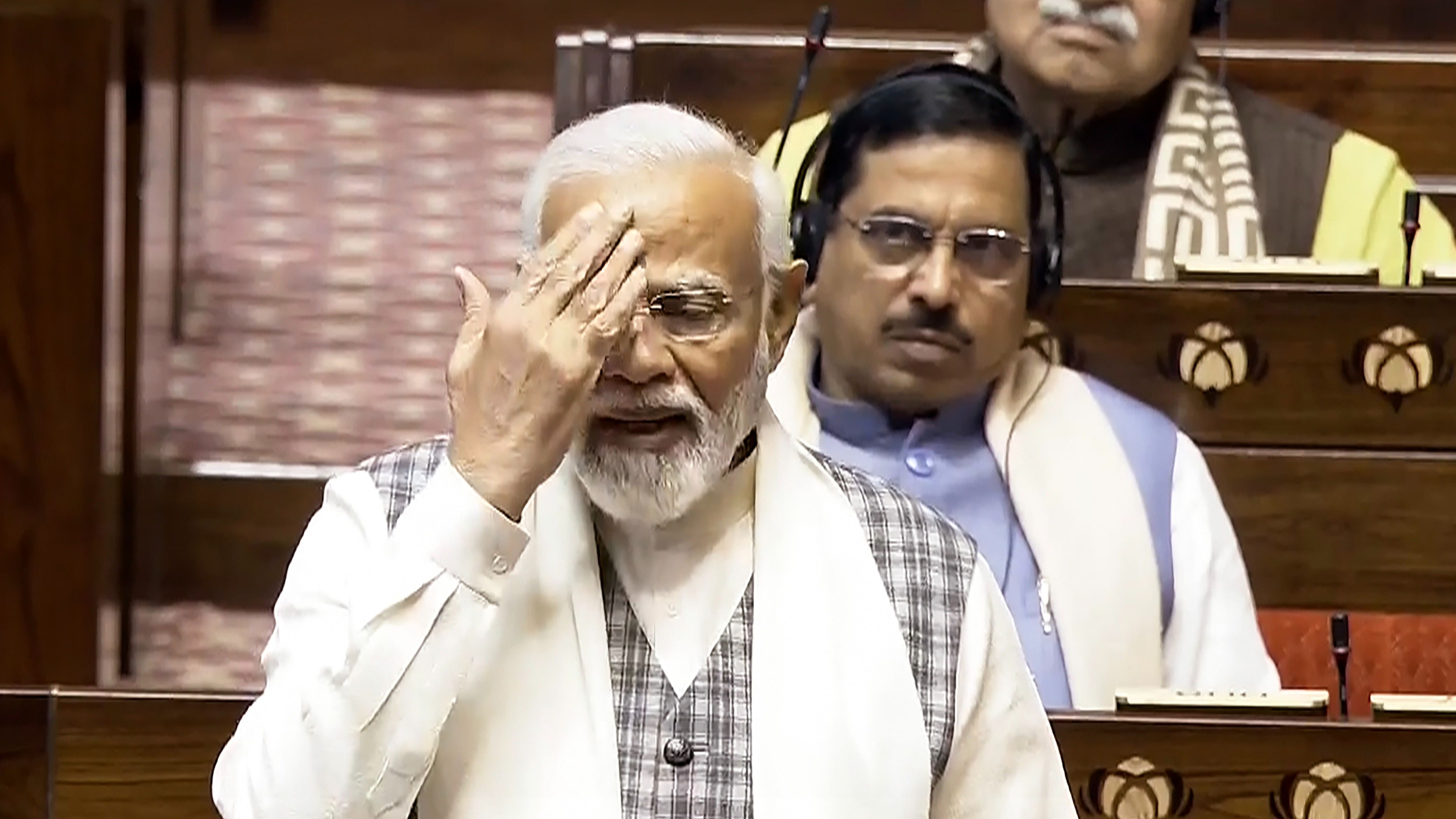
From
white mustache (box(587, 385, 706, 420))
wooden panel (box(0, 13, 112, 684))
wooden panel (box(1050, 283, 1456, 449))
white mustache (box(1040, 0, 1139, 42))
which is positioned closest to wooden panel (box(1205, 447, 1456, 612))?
wooden panel (box(1050, 283, 1456, 449))

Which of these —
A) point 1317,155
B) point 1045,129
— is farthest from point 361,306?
point 1317,155

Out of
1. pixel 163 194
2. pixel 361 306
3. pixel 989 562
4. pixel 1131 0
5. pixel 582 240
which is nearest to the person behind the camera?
pixel 582 240

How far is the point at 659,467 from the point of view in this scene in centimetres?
114

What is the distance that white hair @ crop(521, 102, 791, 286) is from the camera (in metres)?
1.14

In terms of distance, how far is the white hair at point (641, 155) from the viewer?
1.14m

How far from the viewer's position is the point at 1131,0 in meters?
2.03

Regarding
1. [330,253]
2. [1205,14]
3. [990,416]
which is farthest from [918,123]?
[330,253]

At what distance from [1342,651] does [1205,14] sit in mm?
732

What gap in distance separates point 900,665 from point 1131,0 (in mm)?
1037

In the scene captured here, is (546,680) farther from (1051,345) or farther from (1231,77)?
(1231,77)

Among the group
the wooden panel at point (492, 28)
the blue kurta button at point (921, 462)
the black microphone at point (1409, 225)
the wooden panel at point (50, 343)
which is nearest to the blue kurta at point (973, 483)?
the blue kurta button at point (921, 462)

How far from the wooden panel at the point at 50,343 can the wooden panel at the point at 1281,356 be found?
0.84 m

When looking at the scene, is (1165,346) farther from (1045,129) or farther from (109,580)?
(109,580)

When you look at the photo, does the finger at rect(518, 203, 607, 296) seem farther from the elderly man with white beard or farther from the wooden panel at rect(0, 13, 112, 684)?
the wooden panel at rect(0, 13, 112, 684)
